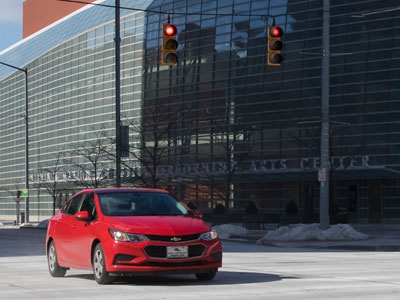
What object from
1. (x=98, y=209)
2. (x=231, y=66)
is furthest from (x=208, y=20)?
(x=98, y=209)

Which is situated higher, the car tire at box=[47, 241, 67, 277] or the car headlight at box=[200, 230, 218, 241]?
the car headlight at box=[200, 230, 218, 241]

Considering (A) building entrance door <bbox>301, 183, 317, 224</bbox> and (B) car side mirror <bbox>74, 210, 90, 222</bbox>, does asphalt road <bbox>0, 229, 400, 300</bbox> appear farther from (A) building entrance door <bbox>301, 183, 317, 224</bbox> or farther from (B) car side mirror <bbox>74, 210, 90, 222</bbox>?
(A) building entrance door <bbox>301, 183, 317, 224</bbox>

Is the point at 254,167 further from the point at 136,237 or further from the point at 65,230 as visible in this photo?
the point at 136,237

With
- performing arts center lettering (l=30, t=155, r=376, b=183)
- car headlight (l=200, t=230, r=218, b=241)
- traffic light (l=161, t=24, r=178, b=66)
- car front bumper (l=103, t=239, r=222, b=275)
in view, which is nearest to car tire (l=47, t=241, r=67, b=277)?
car front bumper (l=103, t=239, r=222, b=275)

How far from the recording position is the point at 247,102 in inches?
2420

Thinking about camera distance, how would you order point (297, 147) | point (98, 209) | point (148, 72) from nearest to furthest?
1. point (98, 209)
2. point (297, 147)
3. point (148, 72)

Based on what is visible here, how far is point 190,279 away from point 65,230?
2257 mm

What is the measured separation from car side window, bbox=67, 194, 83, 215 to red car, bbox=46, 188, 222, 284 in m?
0.10

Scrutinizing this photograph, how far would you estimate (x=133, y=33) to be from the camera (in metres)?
73.0

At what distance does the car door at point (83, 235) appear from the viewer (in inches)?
470

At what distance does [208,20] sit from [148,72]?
29.1ft

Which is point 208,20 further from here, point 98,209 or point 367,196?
point 98,209

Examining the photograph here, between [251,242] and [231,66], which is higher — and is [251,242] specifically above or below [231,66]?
below

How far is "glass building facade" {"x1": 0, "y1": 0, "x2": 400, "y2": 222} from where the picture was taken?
53.0 meters
